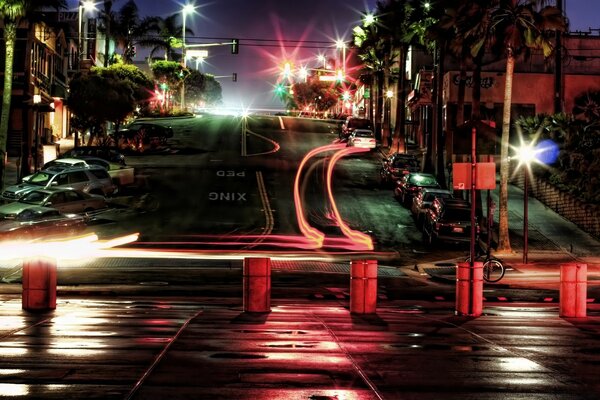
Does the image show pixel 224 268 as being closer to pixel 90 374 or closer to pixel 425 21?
pixel 90 374

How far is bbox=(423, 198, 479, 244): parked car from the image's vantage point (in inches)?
1313

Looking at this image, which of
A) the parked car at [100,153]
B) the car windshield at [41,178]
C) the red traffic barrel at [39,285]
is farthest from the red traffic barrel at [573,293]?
the parked car at [100,153]

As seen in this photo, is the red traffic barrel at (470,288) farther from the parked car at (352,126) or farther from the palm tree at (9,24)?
the parked car at (352,126)

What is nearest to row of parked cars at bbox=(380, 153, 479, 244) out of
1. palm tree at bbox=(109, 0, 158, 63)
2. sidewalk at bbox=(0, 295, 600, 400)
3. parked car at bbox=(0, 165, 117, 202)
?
parked car at bbox=(0, 165, 117, 202)

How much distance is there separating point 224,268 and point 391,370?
16.1 metres

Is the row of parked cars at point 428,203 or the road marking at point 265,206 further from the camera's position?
the road marking at point 265,206

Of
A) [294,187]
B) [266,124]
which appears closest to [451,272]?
[294,187]

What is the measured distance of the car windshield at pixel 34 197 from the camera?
1249 inches

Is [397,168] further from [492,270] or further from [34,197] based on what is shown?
[492,270]

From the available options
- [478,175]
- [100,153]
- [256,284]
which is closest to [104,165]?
[100,153]

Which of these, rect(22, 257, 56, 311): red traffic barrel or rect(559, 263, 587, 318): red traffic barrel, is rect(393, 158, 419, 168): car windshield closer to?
rect(559, 263, 587, 318): red traffic barrel

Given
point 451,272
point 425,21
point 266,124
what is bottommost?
point 451,272

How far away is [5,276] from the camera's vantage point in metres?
22.6

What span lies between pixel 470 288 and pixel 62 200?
2055cm
